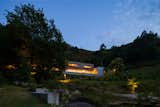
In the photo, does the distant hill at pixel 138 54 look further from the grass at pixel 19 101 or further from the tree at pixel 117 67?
the grass at pixel 19 101

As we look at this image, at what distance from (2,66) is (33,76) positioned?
4296 mm

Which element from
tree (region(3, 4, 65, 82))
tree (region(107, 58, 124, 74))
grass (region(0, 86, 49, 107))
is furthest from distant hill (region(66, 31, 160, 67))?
grass (region(0, 86, 49, 107))

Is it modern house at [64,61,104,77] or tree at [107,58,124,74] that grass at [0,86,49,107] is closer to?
tree at [107,58,124,74]

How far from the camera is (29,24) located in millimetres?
36656

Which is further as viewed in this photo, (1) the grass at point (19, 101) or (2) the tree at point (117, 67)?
(2) the tree at point (117, 67)

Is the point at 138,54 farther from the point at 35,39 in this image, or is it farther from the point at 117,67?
the point at 35,39

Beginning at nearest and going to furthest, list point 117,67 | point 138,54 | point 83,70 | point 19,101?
point 19,101 < point 117,67 < point 83,70 < point 138,54

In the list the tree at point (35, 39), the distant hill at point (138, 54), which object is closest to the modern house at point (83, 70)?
the distant hill at point (138, 54)

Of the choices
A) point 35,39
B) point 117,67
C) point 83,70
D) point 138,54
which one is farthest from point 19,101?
point 138,54

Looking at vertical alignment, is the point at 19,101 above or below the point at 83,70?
below

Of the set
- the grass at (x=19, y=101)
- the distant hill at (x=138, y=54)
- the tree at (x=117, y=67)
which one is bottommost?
the grass at (x=19, y=101)

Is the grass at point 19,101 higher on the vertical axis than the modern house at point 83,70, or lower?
lower

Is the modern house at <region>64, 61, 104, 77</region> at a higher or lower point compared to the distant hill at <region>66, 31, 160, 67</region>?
lower

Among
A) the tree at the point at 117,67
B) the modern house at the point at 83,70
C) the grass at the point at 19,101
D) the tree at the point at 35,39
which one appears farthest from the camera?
the modern house at the point at 83,70
